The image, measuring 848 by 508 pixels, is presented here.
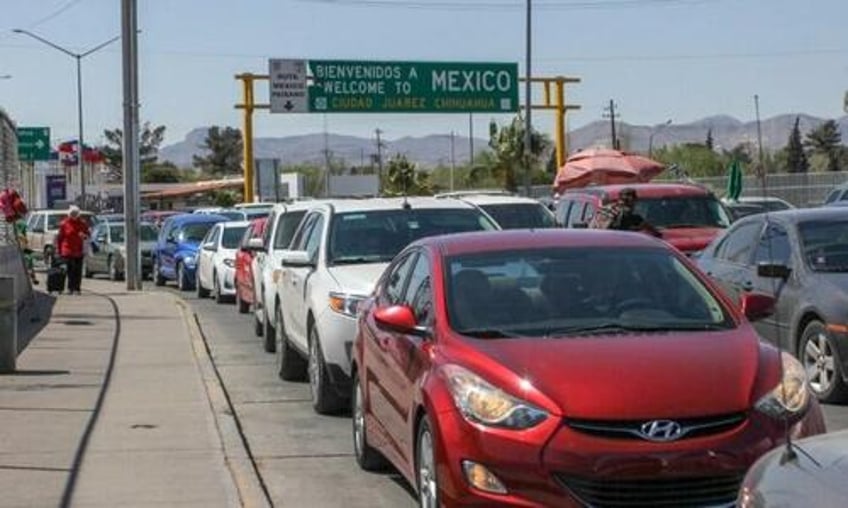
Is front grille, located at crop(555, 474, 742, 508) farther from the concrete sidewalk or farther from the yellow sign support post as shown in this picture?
the yellow sign support post

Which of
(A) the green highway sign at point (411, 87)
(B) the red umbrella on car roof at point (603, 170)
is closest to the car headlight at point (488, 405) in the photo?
(B) the red umbrella on car roof at point (603, 170)

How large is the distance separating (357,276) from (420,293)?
3.35 metres

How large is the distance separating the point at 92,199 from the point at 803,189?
55980 millimetres

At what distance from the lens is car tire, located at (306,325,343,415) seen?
419 inches

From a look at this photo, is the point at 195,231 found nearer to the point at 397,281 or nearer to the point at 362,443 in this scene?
the point at 362,443

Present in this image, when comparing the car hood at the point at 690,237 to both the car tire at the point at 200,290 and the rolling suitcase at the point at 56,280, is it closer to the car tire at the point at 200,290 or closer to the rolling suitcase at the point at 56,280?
the car tire at the point at 200,290

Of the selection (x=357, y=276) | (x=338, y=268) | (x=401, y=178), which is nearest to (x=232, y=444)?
(x=357, y=276)

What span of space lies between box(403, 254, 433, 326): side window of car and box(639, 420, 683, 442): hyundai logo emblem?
1.62 meters

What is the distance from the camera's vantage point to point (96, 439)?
9734mm

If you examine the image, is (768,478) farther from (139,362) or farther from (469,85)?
(469,85)

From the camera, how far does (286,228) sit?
15.8 meters

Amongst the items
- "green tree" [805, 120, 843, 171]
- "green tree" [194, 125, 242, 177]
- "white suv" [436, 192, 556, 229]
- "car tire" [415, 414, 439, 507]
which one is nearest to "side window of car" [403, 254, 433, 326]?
"car tire" [415, 414, 439, 507]

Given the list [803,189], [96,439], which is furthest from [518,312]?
[803,189]

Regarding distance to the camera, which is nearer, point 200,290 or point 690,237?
point 690,237
